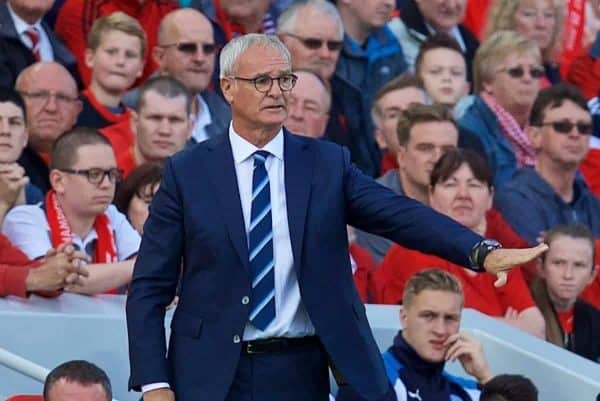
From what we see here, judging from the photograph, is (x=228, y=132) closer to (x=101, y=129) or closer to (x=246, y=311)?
(x=246, y=311)

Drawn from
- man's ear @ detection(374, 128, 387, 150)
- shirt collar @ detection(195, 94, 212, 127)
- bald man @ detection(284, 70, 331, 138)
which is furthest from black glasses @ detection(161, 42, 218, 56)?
man's ear @ detection(374, 128, 387, 150)

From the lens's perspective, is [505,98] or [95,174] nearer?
[95,174]

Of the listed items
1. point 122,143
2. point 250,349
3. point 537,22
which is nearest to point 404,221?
point 250,349

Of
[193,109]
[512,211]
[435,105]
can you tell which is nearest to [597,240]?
[512,211]

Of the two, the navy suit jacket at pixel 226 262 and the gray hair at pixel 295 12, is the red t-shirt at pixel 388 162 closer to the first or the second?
the gray hair at pixel 295 12

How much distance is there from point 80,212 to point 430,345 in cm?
169

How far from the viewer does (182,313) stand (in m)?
5.36

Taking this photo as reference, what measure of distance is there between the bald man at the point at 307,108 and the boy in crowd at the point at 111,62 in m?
0.87

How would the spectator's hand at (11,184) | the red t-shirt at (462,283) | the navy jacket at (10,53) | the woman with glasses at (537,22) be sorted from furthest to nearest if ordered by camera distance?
1. the woman with glasses at (537,22)
2. the navy jacket at (10,53)
3. the red t-shirt at (462,283)
4. the spectator's hand at (11,184)

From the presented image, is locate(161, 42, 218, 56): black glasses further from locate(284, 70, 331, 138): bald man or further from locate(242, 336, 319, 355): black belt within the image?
locate(242, 336, 319, 355): black belt

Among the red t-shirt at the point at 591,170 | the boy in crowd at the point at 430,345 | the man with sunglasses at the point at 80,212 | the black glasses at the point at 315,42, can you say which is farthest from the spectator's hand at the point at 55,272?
the red t-shirt at the point at 591,170

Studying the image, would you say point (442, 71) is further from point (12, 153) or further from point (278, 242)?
point (278, 242)

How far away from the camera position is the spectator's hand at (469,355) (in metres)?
7.43

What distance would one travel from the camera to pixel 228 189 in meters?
5.32
